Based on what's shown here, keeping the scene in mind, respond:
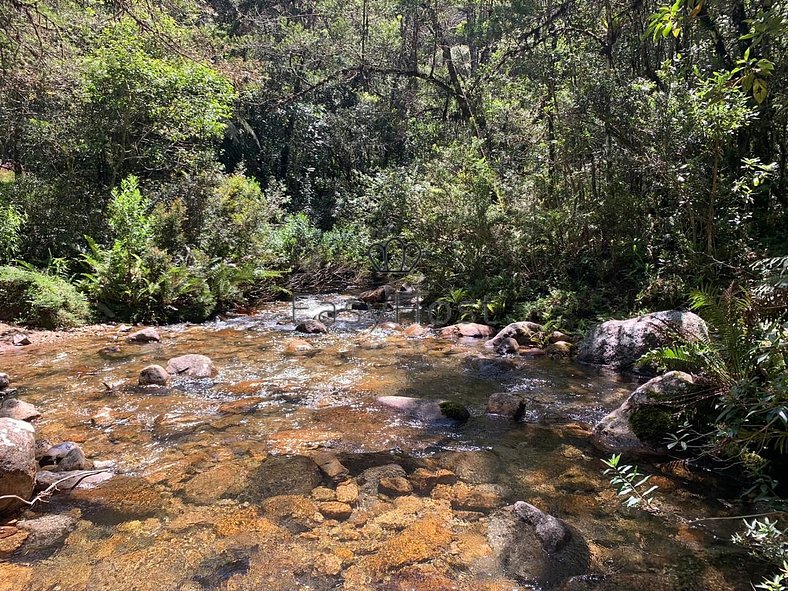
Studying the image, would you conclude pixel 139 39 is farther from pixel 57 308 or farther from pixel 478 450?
pixel 478 450

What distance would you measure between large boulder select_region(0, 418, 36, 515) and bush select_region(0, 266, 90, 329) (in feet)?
19.0

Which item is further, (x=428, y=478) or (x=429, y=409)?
(x=429, y=409)

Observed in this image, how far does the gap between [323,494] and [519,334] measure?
17.6 ft

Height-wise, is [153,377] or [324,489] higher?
[153,377]

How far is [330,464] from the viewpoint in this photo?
157 inches

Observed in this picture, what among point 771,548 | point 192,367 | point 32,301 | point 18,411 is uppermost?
point 32,301

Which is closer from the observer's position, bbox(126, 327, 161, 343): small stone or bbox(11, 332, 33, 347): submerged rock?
bbox(11, 332, 33, 347): submerged rock

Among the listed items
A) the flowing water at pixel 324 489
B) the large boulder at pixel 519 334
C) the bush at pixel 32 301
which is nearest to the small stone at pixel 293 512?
the flowing water at pixel 324 489

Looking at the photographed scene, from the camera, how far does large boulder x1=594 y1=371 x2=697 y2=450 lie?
13.6ft

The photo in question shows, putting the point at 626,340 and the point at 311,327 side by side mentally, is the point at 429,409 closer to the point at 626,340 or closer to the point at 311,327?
the point at 626,340

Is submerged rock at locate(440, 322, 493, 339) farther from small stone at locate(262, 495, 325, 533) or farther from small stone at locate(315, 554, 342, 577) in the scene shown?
small stone at locate(315, 554, 342, 577)

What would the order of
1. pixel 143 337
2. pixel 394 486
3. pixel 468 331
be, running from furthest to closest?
pixel 468 331, pixel 143 337, pixel 394 486

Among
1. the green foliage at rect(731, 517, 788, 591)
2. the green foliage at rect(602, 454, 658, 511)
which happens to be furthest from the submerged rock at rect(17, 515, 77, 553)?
the green foliage at rect(731, 517, 788, 591)

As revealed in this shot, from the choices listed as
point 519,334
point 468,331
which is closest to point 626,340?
point 519,334
